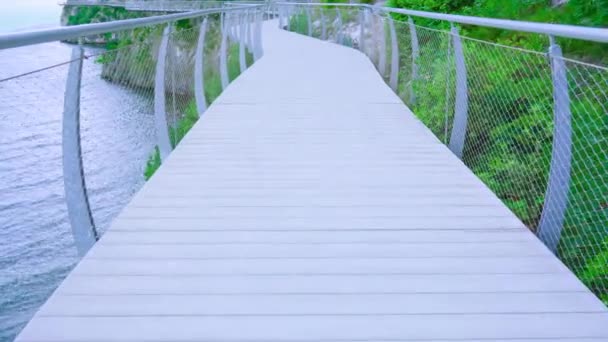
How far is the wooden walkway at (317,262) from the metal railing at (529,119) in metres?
0.39

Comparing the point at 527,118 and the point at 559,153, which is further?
the point at 527,118

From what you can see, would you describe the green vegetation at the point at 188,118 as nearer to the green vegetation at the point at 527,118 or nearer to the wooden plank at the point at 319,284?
the wooden plank at the point at 319,284

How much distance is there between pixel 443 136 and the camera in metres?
5.62

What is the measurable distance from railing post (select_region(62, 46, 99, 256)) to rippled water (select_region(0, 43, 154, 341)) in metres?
0.07

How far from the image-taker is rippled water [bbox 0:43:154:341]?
8.20ft

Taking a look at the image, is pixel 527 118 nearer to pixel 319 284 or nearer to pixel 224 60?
pixel 319 284

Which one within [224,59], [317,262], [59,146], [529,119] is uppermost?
[59,146]

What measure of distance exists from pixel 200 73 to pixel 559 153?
441cm

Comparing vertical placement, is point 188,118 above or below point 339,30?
below

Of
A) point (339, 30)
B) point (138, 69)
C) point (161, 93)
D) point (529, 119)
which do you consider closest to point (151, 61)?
point (161, 93)

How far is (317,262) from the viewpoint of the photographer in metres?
2.80

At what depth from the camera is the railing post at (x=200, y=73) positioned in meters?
6.35

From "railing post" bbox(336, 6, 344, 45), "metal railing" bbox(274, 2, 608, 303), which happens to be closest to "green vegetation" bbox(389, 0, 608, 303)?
"metal railing" bbox(274, 2, 608, 303)

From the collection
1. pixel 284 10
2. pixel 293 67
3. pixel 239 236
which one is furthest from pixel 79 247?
pixel 284 10
